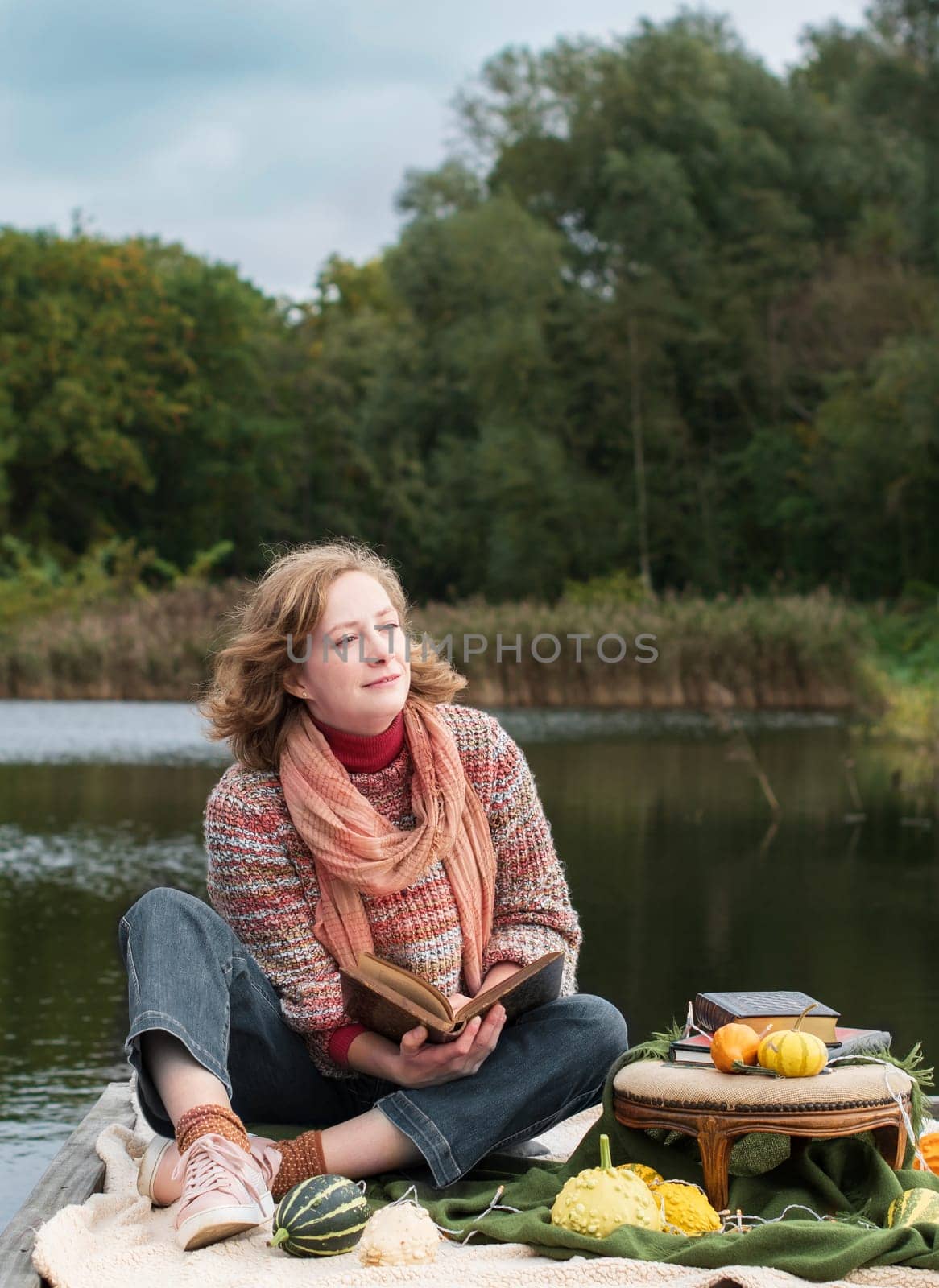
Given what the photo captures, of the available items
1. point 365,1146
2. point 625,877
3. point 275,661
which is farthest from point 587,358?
point 365,1146

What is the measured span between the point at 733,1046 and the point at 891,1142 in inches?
11.1

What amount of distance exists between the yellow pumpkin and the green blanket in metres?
0.18

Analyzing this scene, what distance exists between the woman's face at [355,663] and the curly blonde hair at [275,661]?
0.03 m

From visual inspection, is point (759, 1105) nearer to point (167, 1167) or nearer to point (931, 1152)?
point (931, 1152)

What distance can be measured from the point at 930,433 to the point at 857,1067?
21.3 metres

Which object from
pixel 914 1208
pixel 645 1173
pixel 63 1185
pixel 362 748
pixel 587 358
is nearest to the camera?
pixel 914 1208

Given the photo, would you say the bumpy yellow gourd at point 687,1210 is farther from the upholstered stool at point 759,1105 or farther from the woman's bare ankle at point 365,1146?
the woman's bare ankle at point 365,1146

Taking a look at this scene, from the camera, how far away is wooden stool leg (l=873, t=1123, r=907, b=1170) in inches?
107

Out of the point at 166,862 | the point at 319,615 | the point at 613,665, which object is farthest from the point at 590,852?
the point at 613,665

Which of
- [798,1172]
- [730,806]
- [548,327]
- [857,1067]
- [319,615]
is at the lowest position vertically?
[730,806]

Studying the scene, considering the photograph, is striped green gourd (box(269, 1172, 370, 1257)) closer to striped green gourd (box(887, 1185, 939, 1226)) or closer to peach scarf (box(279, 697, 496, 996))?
peach scarf (box(279, 697, 496, 996))

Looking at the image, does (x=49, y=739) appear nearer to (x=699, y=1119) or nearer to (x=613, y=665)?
(x=613, y=665)

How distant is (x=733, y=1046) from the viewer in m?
2.73

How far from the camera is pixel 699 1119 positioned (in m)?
2.69
